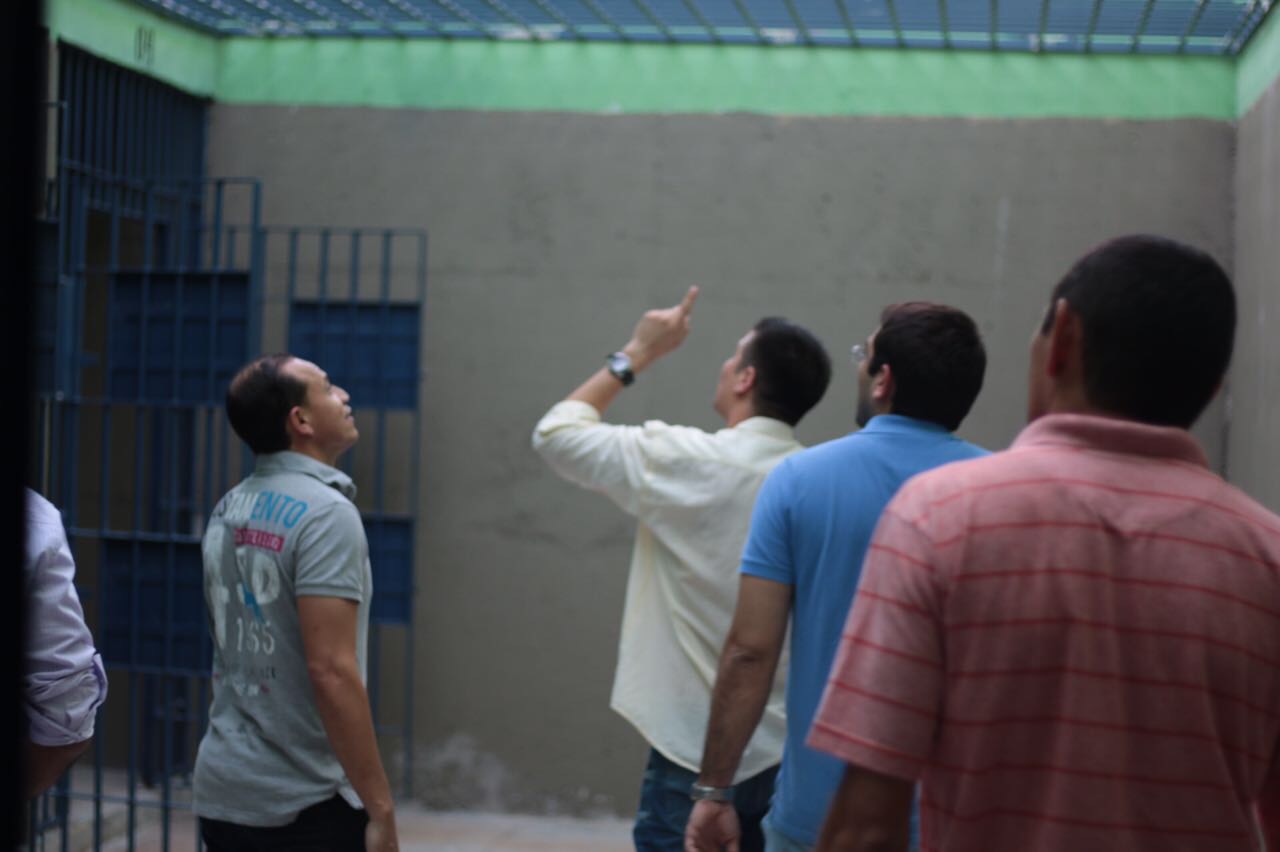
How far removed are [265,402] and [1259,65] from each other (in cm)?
378

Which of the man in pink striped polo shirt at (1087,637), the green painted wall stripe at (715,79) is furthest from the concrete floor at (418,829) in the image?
the man in pink striped polo shirt at (1087,637)

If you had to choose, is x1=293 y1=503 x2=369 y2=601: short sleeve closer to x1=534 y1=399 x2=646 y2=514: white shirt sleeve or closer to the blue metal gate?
x1=534 y1=399 x2=646 y2=514: white shirt sleeve

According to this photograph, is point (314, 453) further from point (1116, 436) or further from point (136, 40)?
point (136, 40)

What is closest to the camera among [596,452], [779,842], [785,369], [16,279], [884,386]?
[16,279]

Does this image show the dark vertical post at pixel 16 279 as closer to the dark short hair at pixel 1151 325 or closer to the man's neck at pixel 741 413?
the dark short hair at pixel 1151 325

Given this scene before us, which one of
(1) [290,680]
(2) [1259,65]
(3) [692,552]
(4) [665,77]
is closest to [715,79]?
(4) [665,77]

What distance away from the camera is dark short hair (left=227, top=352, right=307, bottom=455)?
2.77 metres

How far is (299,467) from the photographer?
2.74m

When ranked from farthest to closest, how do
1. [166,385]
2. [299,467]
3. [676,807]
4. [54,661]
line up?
[166,385], [676,807], [299,467], [54,661]

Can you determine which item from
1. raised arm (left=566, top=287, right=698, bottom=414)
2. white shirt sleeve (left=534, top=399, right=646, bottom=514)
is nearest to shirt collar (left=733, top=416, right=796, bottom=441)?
white shirt sleeve (left=534, top=399, right=646, bottom=514)

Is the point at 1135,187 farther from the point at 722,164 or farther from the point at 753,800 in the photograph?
the point at 753,800

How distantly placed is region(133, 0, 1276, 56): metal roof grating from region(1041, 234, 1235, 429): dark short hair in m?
3.55

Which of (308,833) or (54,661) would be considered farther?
(308,833)

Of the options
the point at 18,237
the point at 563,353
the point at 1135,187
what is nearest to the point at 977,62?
the point at 1135,187
